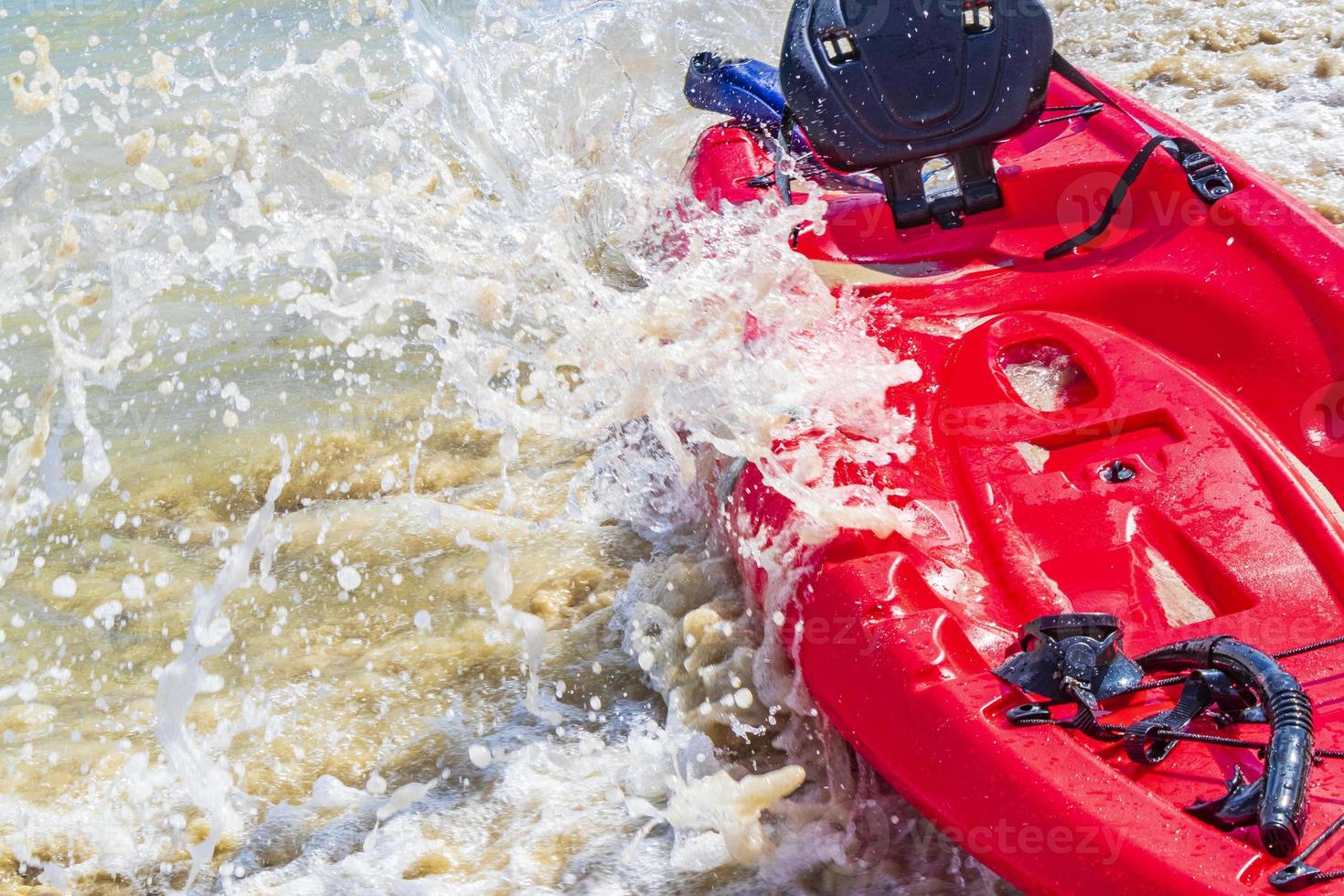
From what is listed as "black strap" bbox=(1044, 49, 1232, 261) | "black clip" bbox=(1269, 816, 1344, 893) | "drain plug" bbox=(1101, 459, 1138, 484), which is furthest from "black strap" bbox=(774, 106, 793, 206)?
"black clip" bbox=(1269, 816, 1344, 893)

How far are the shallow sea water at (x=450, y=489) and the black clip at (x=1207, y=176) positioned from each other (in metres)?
0.85

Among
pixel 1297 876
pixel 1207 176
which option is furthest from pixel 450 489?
pixel 1297 876

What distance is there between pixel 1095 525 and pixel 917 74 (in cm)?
112

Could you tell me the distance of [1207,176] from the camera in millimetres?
2732

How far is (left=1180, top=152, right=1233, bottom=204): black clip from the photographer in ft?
8.84

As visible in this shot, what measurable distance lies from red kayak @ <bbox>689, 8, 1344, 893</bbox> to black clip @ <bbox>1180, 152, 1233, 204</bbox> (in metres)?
0.02

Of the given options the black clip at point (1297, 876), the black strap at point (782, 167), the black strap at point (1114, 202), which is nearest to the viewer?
the black clip at point (1297, 876)

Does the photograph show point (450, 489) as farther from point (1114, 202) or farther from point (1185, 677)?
point (1185, 677)

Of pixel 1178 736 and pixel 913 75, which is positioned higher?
pixel 913 75

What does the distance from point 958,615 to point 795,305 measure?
85 cm

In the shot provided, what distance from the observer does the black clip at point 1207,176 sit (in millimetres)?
2695

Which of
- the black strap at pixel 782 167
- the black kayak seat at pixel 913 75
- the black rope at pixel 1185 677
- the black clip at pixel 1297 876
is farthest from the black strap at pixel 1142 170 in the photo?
the black clip at pixel 1297 876

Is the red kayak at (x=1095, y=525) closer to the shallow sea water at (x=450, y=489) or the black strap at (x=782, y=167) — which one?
the black strap at (x=782, y=167)

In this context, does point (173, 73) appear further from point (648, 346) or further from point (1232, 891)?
point (1232, 891)
